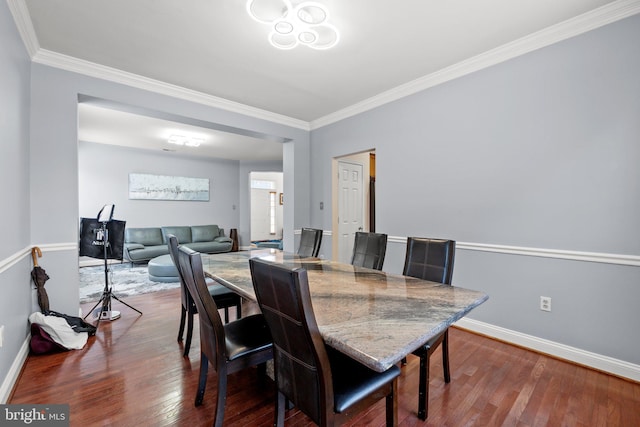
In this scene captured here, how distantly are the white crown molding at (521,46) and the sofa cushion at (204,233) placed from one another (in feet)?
17.4

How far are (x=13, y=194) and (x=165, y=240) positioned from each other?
4900 millimetres

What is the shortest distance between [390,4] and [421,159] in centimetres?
161

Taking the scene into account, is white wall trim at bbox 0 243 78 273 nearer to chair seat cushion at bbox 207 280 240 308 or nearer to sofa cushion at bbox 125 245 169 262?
chair seat cushion at bbox 207 280 240 308

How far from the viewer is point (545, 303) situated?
2348 millimetres

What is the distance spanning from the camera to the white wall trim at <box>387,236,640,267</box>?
2.00 metres

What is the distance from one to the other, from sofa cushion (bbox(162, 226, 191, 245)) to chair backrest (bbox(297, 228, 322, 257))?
182 inches

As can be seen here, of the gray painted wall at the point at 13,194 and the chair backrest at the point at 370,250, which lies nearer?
the gray painted wall at the point at 13,194

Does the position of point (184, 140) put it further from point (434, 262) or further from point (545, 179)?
point (545, 179)

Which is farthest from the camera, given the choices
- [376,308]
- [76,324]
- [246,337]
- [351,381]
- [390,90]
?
[390,90]

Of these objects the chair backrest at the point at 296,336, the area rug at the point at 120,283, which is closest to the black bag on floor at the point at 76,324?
the area rug at the point at 120,283

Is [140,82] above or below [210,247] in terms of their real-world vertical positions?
above

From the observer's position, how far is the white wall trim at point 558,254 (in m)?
2.00

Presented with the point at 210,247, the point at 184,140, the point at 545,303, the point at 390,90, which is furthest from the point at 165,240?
the point at 545,303

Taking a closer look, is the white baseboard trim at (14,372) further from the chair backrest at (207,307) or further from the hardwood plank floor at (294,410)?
the chair backrest at (207,307)
